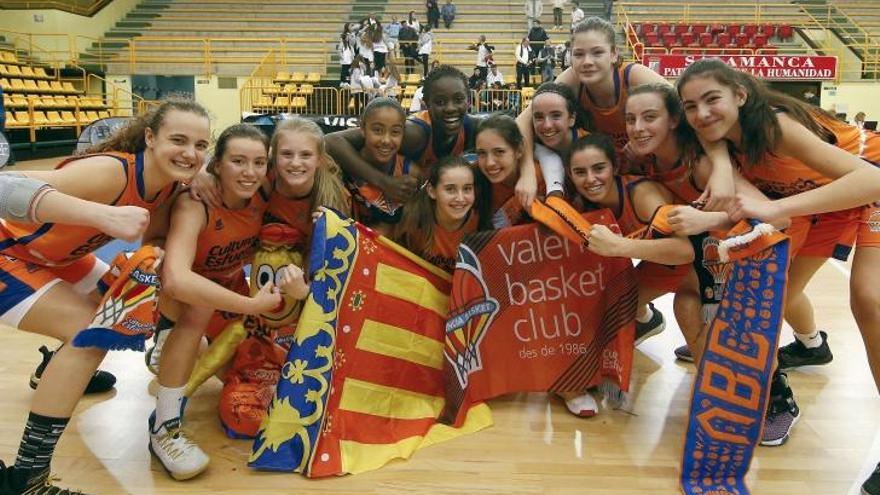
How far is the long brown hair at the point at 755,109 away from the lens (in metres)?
2.33

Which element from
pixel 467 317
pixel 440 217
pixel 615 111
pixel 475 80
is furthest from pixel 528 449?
pixel 475 80

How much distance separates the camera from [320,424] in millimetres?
2283

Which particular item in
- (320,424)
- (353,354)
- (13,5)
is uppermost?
(13,5)

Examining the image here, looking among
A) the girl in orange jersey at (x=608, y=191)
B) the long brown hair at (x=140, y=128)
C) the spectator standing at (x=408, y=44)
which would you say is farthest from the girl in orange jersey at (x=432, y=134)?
the spectator standing at (x=408, y=44)

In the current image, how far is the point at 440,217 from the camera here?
287 centimetres

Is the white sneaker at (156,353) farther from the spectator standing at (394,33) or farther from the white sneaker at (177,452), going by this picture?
the spectator standing at (394,33)

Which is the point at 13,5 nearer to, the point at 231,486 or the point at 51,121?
the point at 51,121

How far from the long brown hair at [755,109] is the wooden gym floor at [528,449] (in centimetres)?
109

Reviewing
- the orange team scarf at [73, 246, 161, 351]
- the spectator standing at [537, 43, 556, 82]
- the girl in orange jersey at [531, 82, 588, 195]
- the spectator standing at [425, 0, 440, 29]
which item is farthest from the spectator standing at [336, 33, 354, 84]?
the orange team scarf at [73, 246, 161, 351]

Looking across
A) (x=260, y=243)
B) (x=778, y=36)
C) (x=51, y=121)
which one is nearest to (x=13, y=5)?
(x=51, y=121)

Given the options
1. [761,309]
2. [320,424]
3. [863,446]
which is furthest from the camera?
[863,446]

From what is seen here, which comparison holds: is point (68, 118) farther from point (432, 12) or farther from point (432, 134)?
point (432, 134)

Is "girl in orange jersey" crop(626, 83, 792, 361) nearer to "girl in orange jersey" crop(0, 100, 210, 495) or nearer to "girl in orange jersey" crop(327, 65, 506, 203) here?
"girl in orange jersey" crop(327, 65, 506, 203)

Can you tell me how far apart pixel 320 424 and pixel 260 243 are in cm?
80
